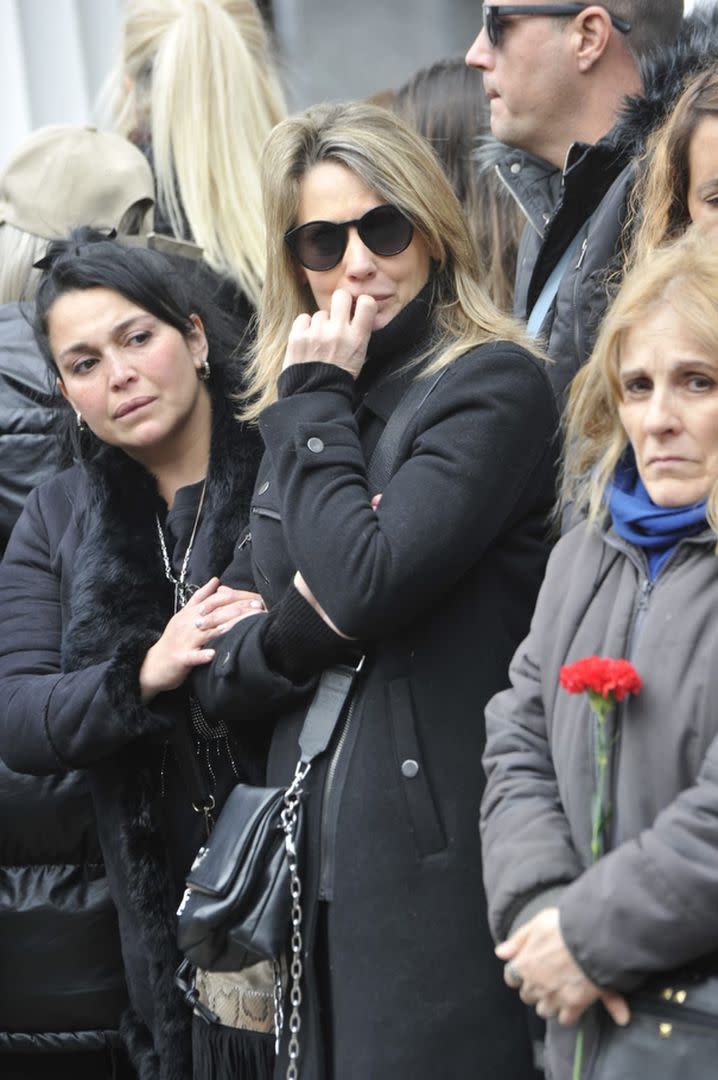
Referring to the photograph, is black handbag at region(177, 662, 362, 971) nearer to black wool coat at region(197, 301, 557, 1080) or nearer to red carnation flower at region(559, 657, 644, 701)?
black wool coat at region(197, 301, 557, 1080)

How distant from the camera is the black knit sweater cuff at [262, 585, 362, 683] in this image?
8.16 feet

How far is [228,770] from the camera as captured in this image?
9.68 feet

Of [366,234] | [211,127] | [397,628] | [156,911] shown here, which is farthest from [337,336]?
[211,127]

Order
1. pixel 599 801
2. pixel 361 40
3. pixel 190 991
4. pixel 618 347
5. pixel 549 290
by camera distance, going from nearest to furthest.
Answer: pixel 599 801 → pixel 618 347 → pixel 190 991 → pixel 549 290 → pixel 361 40

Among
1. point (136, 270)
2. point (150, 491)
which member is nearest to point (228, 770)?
point (150, 491)

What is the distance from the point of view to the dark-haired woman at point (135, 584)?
2.93 metres

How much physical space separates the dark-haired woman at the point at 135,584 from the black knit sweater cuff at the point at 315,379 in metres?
0.47

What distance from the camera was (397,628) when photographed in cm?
243

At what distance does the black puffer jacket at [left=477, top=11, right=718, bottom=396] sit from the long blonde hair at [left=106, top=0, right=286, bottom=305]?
1023mm

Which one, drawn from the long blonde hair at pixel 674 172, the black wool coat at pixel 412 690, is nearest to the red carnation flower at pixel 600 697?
the black wool coat at pixel 412 690

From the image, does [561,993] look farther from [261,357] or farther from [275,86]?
[275,86]

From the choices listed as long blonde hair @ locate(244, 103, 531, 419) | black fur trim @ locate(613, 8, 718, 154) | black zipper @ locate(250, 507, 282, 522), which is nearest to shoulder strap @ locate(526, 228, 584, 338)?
black fur trim @ locate(613, 8, 718, 154)

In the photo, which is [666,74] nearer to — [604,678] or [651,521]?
[651,521]

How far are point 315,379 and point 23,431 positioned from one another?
3.80 ft
